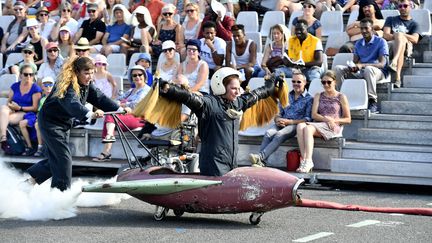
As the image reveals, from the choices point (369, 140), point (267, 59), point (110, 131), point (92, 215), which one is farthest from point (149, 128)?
point (92, 215)

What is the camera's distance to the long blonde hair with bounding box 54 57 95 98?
11844 millimetres

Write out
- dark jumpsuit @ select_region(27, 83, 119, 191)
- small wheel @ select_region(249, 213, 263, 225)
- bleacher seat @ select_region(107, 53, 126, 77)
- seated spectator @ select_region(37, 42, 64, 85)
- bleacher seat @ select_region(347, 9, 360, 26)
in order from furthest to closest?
1. bleacher seat @ select_region(107, 53, 126, 77)
2. seated spectator @ select_region(37, 42, 64, 85)
3. bleacher seat @ select_region(347, 9, 360, 26)
4. dark jumpsuit @ select_region(27, 83, 119, 191)
5. small wheel @ select_region(249, 213, 263, 225)

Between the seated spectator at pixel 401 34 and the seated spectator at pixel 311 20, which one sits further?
the seated spectator at pixel 311 20

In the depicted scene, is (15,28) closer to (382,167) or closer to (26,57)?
(26,57)

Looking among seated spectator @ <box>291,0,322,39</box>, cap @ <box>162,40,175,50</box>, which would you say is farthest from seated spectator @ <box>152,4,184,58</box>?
seated spectator @ <box>291,0,322,39</box>

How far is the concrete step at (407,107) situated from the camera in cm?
1642

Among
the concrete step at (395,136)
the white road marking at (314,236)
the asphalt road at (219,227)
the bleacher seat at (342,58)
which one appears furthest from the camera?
the bleacher seat at (342,58)

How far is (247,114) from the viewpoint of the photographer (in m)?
12.2

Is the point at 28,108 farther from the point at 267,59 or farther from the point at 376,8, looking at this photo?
the point at 376,8

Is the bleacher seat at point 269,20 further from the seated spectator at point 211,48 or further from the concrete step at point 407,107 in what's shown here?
the concrete step at point 407,107

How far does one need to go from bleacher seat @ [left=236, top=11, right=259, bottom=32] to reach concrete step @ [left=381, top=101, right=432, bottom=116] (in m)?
3.76

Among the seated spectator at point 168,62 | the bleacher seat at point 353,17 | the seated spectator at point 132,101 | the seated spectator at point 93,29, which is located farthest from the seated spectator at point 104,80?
the bleacher seat at point 353,17

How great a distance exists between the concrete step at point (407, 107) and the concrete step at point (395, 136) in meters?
0.68

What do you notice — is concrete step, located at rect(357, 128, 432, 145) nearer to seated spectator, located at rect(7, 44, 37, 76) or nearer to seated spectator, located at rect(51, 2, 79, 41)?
seated spectator, located at rect(7, 44, 37, 76)
